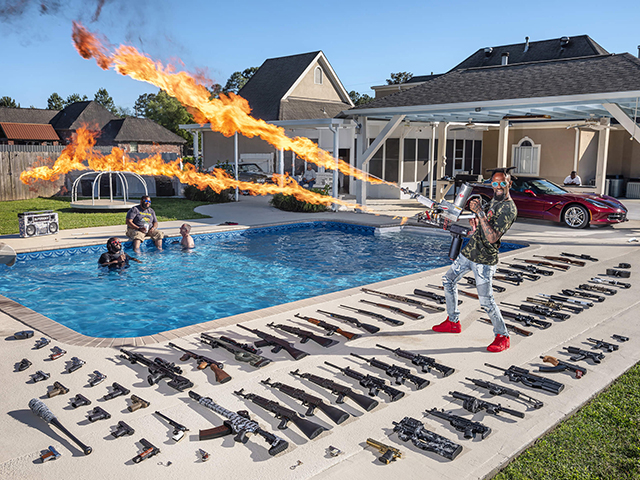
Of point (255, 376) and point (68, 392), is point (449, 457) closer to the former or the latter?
point (255, 376)

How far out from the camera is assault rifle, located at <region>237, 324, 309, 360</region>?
6.28 metres

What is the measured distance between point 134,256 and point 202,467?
1088 cm

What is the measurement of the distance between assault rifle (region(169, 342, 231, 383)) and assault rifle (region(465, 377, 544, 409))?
8.64 ft

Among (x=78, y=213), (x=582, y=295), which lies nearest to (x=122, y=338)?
(x=582, y=295)

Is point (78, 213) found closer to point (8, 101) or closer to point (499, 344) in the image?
point (499, 344)

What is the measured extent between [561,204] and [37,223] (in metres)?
16.0

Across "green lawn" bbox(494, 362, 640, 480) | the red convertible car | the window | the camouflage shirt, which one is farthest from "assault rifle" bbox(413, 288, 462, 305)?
the window

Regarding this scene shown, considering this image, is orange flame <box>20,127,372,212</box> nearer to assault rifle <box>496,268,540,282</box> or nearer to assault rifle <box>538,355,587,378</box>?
assault rifle <box>496,268,540,282</box>

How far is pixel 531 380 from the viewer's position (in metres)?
5.53

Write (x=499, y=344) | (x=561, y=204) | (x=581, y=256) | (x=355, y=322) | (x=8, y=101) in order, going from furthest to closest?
(x=8, y=101) → (x=561, y=204) → (x=581, y=256) → (x=355, y=322) → (x=499, y=344)

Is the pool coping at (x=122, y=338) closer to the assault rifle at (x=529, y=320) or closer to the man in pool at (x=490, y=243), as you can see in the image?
the assault rifle at (x=529, y=320)

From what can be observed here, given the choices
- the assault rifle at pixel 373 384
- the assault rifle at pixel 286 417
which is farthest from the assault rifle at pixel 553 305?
the assault rifle at pixel 286 417

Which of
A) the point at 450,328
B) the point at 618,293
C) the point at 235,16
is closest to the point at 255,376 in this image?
the point at 450,328

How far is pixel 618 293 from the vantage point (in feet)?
30.5
